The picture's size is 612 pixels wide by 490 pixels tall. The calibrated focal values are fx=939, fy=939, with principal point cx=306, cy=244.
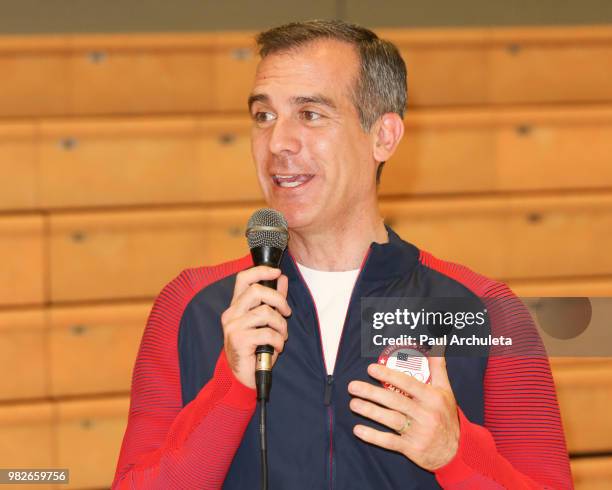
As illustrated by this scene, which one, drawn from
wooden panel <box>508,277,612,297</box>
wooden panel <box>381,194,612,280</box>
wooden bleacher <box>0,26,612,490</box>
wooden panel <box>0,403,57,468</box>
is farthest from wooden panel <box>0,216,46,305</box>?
wooden panel <box>508,277,612,297</box>

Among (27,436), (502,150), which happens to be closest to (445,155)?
(502,150)

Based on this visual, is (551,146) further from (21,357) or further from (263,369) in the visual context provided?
(263,369)

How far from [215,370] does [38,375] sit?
1480 millimetres

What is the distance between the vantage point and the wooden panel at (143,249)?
8.21ft

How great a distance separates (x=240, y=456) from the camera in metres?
1.10

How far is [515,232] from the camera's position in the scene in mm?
2625

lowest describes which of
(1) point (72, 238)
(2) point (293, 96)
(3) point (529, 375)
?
(3) point (529, 375)

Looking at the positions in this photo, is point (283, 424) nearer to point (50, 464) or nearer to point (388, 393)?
point (388, 393)

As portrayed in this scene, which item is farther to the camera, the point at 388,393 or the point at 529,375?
the point at 529,375

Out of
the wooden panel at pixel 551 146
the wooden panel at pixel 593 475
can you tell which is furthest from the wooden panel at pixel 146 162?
the wooden panel at pixel 593 475

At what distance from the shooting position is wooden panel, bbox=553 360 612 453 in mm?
2479

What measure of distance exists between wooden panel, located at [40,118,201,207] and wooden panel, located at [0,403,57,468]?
0.57 meters

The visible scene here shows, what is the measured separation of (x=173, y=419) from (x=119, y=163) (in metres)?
1.54

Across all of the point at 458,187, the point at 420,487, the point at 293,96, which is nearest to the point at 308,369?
the point at 420,487
